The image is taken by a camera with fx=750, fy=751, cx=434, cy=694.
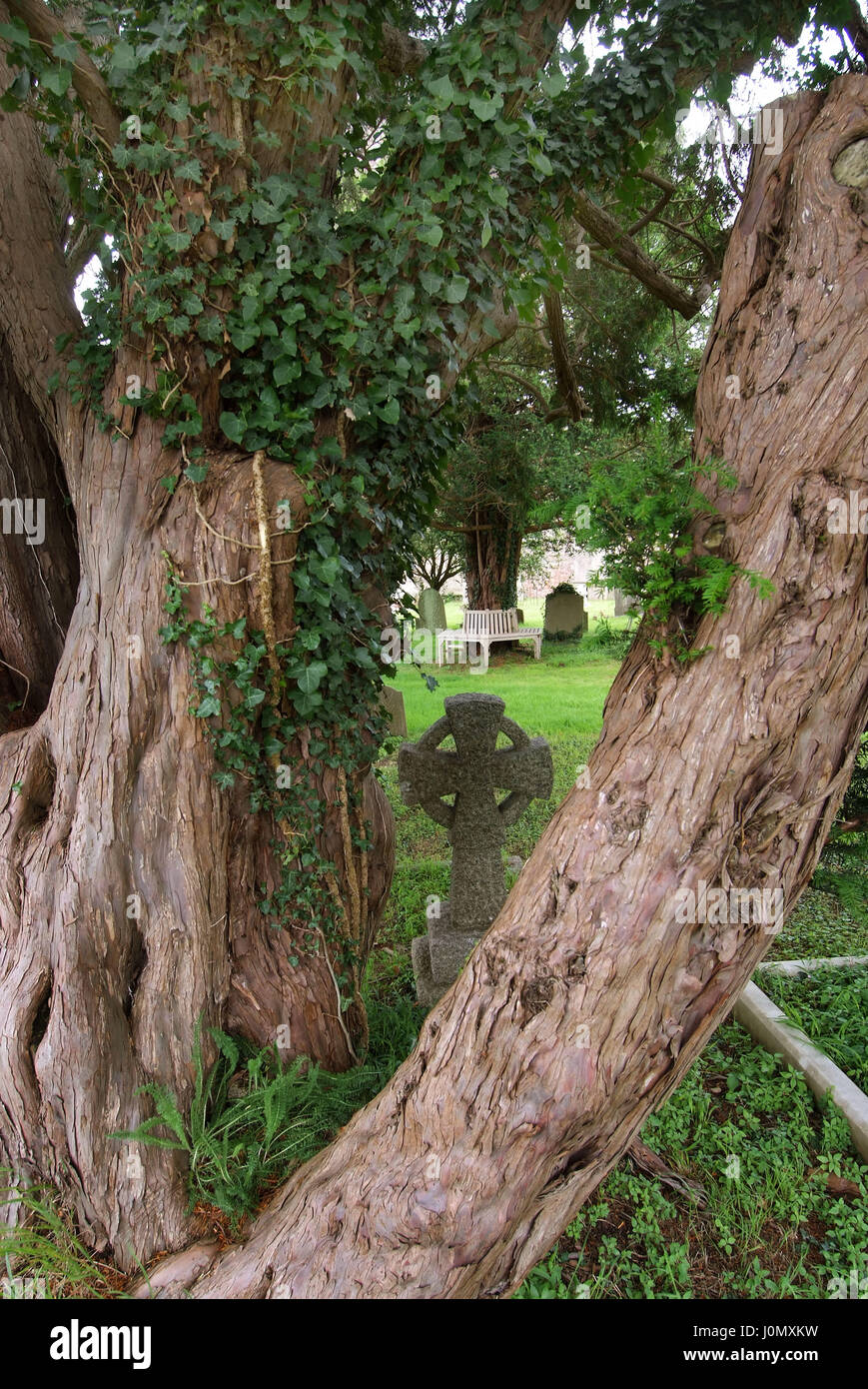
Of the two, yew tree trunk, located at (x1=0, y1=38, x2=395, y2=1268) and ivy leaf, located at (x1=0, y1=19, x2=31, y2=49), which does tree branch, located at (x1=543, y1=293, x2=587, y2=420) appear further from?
ivy leaf, located at (x1=0, y1=19, x2=31, y2=49)

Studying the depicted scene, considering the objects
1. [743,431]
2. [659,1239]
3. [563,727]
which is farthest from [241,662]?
[563,727]

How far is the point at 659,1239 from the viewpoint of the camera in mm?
2590

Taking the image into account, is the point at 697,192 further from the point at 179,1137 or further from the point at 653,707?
the point at 179,1137

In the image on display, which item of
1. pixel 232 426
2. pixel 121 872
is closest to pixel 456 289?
pixel 232 426

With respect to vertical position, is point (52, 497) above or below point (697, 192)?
below

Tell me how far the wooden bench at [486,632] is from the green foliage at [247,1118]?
9821 millimetres

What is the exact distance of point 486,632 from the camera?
12.9 m

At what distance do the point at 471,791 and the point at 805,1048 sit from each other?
1.98m

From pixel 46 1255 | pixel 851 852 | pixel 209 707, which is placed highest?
pixel 209 707

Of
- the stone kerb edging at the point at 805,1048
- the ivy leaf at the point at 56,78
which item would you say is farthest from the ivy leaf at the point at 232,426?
the stone kerb edging at the point at 805,1048

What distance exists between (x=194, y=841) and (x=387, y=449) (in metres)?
1.53

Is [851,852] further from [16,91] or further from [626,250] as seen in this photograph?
[16,91]

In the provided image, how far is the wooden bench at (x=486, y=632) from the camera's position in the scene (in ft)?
41.6
